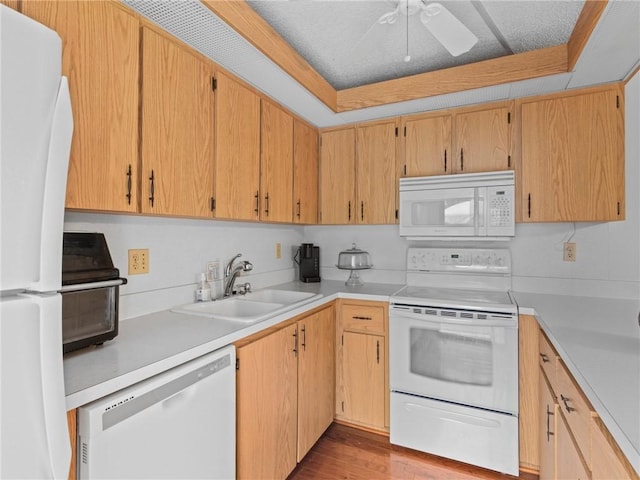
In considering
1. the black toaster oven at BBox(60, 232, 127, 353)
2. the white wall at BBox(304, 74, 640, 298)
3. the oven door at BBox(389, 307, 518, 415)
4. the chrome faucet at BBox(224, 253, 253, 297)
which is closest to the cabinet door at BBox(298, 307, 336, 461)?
the oven door at BBox(389, 307, 518, 415)

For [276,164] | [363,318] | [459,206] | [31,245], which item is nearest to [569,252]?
[459,206]

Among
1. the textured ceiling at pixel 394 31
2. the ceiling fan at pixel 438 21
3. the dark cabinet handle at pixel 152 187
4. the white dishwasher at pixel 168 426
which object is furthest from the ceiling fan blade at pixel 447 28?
the white dishwasher at pixel 168 426

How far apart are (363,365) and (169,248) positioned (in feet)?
4.87

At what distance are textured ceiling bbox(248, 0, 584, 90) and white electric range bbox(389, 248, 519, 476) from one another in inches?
59.9

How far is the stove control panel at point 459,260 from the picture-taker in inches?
95.0

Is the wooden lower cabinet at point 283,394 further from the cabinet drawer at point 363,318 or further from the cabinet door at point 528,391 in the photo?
the cabinet door at point 528,391

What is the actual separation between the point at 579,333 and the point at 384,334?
3.64 feet

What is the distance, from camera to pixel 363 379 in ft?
7.59

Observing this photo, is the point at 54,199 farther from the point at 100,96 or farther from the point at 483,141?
the point at 483,141

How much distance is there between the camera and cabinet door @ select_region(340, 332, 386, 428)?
2.26 m

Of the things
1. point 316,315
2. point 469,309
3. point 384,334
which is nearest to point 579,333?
point 469,309

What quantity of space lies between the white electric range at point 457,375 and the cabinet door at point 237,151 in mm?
1159

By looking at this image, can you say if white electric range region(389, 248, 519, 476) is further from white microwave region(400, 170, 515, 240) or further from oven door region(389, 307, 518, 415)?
white microwave region(400, 170, 515, 240)

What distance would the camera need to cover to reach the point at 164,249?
5.87ft
